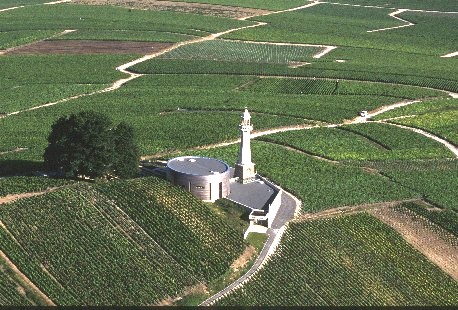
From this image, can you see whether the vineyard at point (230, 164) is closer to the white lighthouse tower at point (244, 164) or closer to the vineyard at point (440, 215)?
the vineyard at point (440, 215)

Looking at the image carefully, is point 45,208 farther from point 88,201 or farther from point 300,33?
point 300,33

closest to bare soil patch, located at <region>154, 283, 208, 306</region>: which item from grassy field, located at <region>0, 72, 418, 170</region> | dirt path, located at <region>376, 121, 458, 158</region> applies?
grassy field, located at <region>0, 72, 418, 170</region>

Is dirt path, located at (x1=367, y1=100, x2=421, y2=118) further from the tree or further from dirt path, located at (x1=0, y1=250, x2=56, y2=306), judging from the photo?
dirt path, located at (x1=0, y1=250, x2=56, y2=306)

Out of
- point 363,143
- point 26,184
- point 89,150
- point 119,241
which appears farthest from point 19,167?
point 363,143

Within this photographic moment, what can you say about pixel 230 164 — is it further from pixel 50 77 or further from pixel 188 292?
pixel 50 77

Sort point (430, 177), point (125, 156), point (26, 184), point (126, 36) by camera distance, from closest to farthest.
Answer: point (26, 184) < point (125, 156) < point (430, 177) < point (126, 36)
